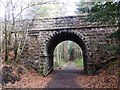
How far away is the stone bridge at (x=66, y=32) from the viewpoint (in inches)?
698

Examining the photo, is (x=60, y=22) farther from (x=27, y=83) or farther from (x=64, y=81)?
(x=27, y=83)

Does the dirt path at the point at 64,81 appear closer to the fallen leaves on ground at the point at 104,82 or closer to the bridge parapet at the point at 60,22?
the fallen leaves on ground at the point at 104,82

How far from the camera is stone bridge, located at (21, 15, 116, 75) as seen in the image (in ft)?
58.1

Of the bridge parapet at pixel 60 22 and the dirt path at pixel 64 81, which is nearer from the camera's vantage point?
the dirt path at pixel 64 81

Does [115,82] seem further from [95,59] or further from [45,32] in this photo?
[45,32]

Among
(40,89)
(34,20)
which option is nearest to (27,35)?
(34,20)

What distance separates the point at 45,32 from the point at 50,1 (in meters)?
3.63

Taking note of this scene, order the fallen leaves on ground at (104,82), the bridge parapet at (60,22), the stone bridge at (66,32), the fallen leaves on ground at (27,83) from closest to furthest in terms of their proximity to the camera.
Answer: the fallen leaves on ground at (104,82), the fallen leaves on ground at (27,83), the stone bridge at (66,32), the bridge parapet at (60,22)

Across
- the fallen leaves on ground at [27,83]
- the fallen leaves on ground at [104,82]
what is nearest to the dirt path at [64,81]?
the fallen leaves on ground at [27,83]

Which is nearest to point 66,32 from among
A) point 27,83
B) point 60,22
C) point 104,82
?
point 60,22

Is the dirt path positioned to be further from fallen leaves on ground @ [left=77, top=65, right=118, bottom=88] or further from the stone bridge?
the stone bridge

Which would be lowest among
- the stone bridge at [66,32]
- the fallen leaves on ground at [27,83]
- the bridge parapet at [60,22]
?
the fallen leaves on ground at [27,83]

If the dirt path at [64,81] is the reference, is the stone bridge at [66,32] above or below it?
above

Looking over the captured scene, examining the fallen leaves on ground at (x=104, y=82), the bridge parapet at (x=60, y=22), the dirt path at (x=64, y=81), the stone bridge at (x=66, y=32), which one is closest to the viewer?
the fallen leaves on ground at (x=104, y=82)
